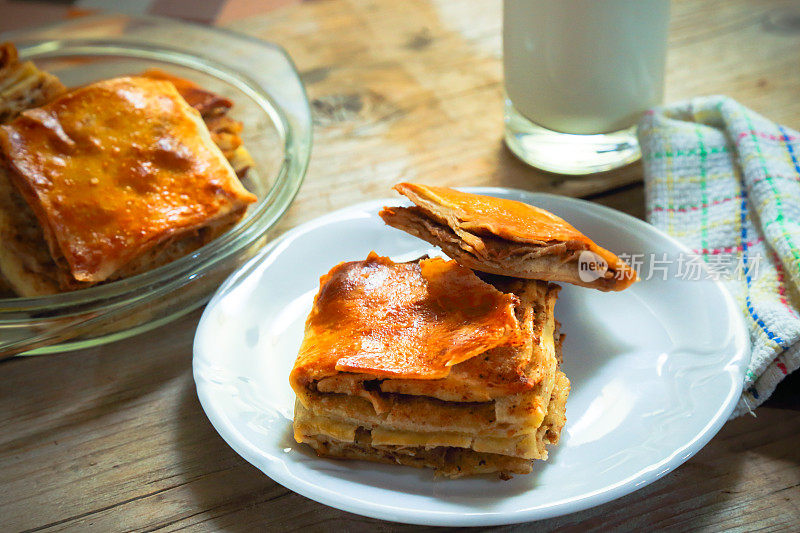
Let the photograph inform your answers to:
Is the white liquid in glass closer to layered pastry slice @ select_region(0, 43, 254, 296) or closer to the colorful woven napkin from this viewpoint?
the colorful woven napkin

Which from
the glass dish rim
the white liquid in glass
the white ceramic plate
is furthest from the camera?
the white liquid in glass

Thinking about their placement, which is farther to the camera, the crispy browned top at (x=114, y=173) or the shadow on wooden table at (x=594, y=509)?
the crispy browned top at (x=114, y=173)

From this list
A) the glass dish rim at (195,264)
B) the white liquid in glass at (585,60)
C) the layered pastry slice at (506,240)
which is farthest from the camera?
the white liquid in glass at (585,60)

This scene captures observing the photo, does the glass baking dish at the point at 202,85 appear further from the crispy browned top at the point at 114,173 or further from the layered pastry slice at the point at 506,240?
the layered pastry slice at the point at 506,240

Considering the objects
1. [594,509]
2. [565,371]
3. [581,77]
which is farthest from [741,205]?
[594,509]

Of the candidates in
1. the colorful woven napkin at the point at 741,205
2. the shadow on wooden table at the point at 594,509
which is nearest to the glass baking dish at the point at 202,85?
the shadow on wooden table at the point at 594,509

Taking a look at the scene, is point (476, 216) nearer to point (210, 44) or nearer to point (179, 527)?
point (179, 527)

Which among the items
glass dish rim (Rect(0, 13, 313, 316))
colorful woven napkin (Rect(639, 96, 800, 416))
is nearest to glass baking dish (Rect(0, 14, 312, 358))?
glass dish rim (Rect(0, 13, 313, 316))

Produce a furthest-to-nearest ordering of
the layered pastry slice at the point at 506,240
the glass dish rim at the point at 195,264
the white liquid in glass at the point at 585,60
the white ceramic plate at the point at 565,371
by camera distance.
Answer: the white liquid in glass at the point at 585,60, the glass dish rim at the point at 195,264, the layered pastry slice at the point at 506,240, the white ceramic plate at the point at 565,371
